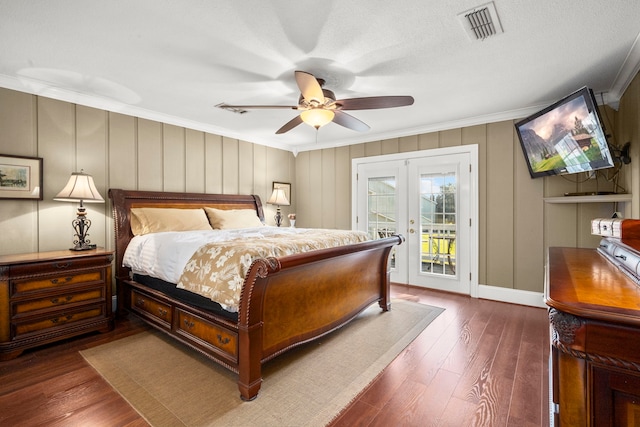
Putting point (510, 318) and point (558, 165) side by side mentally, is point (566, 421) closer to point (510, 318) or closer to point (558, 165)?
point (510, 318)

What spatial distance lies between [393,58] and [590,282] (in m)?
2.14

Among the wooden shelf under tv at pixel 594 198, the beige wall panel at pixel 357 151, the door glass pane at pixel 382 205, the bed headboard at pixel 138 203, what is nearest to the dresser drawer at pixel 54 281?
the bed headboard at pixel 138 203

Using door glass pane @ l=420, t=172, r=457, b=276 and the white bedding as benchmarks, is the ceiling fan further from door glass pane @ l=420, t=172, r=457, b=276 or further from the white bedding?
door glass pane @ l=420, t=172, r=457, b=276

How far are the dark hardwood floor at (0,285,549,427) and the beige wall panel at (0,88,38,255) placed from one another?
1148mm

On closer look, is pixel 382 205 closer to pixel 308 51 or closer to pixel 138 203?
pixel 308 51

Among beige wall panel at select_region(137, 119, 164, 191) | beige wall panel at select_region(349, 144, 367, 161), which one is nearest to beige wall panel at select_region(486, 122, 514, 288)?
beige wall panel at select_region(349, 144, 367, 161)

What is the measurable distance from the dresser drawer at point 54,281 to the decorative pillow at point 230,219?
1457 mm

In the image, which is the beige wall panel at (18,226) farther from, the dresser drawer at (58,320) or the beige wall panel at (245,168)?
the beige wall panel at (245,168)

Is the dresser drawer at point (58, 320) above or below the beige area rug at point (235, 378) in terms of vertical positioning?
above

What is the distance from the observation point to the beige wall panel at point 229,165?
4828mm

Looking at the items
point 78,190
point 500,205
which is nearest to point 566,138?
point 500,205

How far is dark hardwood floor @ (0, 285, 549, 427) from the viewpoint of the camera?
178 cm

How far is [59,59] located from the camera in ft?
8.36

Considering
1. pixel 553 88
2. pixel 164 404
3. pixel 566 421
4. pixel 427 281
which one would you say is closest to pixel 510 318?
pixel 427 281
